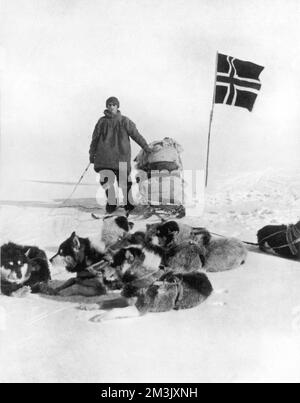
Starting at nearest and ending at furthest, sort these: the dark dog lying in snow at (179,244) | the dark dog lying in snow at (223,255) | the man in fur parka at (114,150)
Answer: the dark dog lying in snow at (179,244), the dark dog lying in snow at (223,255), the man in fur parka at (114,150)

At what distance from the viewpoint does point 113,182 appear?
21.5 ft

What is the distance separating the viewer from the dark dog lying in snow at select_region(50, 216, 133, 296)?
4.77 meters

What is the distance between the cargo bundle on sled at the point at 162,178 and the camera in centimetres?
648

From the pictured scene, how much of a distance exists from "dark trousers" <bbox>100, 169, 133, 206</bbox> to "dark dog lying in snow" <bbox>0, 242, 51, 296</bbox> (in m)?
1.77

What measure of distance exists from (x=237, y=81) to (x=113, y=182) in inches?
71.0

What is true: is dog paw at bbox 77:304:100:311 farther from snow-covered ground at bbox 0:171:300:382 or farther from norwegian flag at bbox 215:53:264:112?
norwegian flag at bbox 215:53:264:112

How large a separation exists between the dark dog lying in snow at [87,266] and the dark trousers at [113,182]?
142 cm

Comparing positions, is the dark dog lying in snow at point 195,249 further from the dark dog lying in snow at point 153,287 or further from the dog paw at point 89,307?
the dog paw at point 89,307

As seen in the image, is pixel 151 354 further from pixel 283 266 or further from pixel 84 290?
pixel 283 266

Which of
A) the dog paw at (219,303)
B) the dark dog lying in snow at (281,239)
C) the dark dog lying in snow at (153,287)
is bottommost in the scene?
the dog paw at (219,303)

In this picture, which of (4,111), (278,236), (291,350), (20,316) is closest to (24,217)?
(4,111)

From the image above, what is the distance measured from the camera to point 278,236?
5.52m

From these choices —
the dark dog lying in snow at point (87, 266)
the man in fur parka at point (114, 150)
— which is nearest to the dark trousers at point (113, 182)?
the man in fur parka at point (114, 150)

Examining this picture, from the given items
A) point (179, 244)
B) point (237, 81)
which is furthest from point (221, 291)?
point (237, 81)
